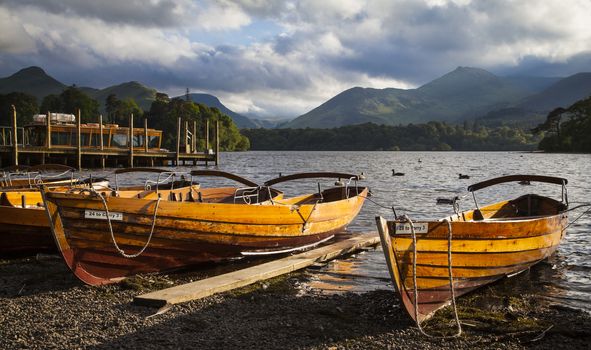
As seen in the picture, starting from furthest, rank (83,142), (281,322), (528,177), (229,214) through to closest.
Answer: (83,142), (528,177), (229,214), (281,322)

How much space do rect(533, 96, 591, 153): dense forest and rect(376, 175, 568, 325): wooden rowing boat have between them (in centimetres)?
13414

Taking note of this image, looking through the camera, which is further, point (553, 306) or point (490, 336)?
point (553, 306)

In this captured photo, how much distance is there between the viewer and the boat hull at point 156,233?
1059cm

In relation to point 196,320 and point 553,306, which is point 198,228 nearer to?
→ point 196,320

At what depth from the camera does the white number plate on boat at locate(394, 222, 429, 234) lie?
8.27m

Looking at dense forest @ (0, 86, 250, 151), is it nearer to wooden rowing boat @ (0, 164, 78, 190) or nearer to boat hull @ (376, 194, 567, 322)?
wooden rowing boat @ (0, 164, 78, 190)

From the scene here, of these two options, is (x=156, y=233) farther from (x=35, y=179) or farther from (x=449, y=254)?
(x=35, y=179)

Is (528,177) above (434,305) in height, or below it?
above

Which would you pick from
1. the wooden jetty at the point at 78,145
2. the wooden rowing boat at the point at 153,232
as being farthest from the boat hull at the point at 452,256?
the wooden jetty at the point at 78,145

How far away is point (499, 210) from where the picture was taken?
15719 mm

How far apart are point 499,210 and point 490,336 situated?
8215 mm

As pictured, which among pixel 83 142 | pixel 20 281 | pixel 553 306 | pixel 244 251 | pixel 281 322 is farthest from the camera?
pixel 83 142

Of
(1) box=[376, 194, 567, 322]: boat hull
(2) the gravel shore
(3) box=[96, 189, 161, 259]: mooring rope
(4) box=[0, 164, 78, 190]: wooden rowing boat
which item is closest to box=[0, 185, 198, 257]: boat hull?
(4) box=[0, 164, 78, 190]: wooden rowing boat

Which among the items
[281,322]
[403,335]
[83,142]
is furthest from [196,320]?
[83,142]
